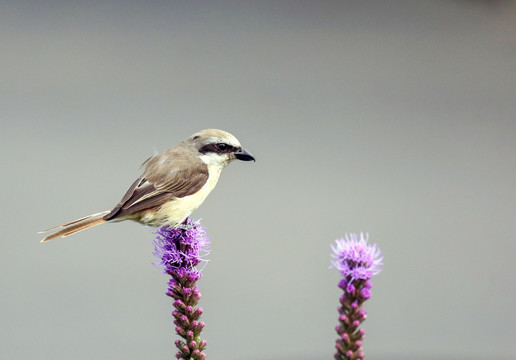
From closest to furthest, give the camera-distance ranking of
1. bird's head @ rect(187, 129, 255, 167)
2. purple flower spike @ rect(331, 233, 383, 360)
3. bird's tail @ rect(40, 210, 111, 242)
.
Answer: purple flower spike @ rect(331, 233, 383, 360)
bird's tail @ rect(40, 210, 111, 242)
bird's head @ rect(187, 129, 255, 167)

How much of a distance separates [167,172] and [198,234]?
16.2 inches

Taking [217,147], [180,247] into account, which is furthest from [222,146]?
[180,247]

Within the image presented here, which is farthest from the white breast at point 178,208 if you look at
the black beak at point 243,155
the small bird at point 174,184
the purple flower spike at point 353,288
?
the purple flower spike at point 353,288

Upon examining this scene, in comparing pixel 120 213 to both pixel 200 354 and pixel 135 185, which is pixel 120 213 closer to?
pixel 135 185

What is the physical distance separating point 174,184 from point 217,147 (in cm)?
25

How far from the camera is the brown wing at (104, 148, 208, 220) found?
2223 mm

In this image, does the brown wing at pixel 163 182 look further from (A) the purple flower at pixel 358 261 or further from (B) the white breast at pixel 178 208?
(A) the purple flower at pixel 358 261

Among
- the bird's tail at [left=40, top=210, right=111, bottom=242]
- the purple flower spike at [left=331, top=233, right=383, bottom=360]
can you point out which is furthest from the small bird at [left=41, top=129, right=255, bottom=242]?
the purple flower spike at [left=331, top=233, right=383, bottom=360]

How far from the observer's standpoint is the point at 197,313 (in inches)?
74.0

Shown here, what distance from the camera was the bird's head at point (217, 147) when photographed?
2422mm

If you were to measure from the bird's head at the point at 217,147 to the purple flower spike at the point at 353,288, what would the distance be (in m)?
0.92

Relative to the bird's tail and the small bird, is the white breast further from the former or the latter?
the bird's tail

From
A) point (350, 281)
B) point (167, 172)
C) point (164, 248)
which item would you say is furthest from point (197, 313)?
point (167, 172)

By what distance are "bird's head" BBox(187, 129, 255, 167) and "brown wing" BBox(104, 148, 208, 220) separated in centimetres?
5
